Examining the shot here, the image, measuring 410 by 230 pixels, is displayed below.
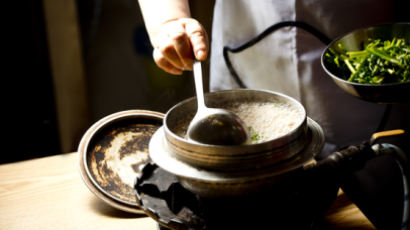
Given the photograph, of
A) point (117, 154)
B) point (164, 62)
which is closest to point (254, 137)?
point (164, 62)

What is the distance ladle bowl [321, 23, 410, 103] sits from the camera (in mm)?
1139

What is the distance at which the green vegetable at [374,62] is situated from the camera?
1.30m

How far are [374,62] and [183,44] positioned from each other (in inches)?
26.6

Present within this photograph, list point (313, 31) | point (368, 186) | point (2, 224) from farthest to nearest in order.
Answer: point (368, 186), point (313, 31), point (2, 224)

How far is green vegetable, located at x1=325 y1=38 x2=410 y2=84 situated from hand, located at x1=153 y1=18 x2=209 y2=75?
0.46 metres

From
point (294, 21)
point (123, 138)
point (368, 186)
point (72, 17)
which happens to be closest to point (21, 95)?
point (72, 17)

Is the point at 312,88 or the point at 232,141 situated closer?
the point at 232,141

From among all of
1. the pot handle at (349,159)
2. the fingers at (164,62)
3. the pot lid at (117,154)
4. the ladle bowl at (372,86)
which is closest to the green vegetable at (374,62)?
the ladle bowl at (372,86)

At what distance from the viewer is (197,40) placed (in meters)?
1.34

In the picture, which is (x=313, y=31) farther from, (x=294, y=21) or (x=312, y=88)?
(x=312, y=88)

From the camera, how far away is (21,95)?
10.7ft

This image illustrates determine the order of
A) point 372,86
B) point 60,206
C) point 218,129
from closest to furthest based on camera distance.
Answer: point 218,129 < point 372,86 < point 60,206

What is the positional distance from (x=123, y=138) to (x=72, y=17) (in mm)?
2064

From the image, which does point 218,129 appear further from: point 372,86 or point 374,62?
point 374,62
